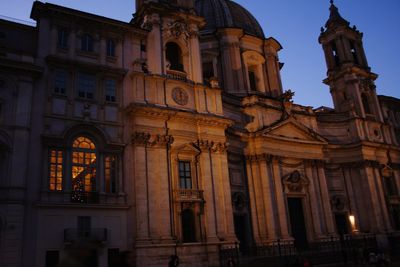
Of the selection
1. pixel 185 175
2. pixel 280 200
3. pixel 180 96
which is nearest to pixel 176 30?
pixel 180 96

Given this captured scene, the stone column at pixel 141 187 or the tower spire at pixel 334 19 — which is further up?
the tower spire at pixel 334 19

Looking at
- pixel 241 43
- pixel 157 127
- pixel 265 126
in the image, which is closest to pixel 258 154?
pixel 265 126

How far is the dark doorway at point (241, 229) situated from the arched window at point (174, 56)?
40.9ft

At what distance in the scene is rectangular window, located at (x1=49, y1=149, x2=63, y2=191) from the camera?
22031 mm

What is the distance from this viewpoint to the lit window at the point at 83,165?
22.8 meters

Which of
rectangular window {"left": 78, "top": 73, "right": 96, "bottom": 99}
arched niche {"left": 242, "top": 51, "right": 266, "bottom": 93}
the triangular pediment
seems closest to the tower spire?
arched niche {"left": 242, "top": 51, "right": 266, "bottom": 93}

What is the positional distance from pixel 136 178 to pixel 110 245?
4.20 meters

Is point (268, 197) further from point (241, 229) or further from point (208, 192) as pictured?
point (208, 192)

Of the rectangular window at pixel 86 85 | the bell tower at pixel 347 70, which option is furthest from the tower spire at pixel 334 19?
the rectangular window at pixel 86 85

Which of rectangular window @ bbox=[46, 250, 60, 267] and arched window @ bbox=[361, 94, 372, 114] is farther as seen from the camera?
arched window @ bbox=[361, 94, 372, 114]

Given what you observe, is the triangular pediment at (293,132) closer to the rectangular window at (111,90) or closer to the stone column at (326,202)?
the stone column at (326,202)

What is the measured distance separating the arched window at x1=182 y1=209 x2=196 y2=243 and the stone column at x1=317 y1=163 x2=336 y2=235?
14182 mm

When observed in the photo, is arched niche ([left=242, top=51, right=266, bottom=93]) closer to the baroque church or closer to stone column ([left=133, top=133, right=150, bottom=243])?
the baroque church

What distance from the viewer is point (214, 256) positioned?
25344 mm
